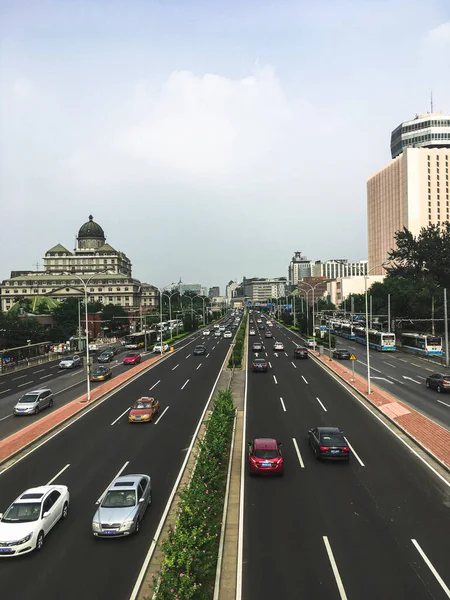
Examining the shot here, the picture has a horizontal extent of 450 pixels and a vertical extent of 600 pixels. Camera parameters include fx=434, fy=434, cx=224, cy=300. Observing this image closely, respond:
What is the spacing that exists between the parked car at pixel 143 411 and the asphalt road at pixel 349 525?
666 cm

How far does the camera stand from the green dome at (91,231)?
186 m

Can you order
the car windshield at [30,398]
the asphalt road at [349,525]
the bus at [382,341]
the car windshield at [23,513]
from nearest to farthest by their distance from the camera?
1. the asphalt road at [349,525]
2. the car windshield at [23,513]
3. the car windshield at [30,398]
4. the bus at [382,341]

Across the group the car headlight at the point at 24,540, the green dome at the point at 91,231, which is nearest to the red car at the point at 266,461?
the car headlight at the point at 24,540

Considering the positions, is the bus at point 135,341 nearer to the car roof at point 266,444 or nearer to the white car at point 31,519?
the car roof at point 266,444

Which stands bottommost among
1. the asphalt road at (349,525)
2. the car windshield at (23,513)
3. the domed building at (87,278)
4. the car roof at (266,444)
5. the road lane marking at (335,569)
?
the asphalt road at (349,525)

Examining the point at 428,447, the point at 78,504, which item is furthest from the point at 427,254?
the point at 78,504

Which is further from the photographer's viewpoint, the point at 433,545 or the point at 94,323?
the point at 94,323

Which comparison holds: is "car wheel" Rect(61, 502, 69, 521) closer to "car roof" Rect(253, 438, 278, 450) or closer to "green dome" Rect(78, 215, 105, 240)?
"car roof" Rect(253, 438, 278, 450)

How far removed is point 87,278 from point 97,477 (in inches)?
6471

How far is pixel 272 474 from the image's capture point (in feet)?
58.5

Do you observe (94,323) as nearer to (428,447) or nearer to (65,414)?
(65,414)

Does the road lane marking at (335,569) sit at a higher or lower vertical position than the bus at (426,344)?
lower

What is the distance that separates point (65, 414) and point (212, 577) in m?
20.4

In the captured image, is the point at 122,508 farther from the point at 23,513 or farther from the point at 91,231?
the point at 91,231
